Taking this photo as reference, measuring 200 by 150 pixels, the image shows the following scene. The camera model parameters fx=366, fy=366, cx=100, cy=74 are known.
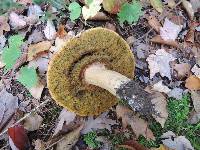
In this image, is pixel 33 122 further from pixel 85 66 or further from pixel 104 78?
pixel 104 78

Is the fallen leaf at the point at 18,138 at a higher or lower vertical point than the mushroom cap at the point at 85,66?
lower

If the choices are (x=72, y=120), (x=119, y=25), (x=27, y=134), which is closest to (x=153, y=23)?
(x=119, y=25)

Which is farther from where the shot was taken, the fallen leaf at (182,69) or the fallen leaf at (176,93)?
the fallen leaf at (182,69)

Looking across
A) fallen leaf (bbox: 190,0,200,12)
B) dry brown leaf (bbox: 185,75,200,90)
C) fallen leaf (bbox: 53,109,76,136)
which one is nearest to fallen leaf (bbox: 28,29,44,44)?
fallen leaf (bbox: 53,109,76,136)

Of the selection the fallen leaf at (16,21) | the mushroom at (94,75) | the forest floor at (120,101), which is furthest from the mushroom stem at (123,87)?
the fallen leaf at (16,21)

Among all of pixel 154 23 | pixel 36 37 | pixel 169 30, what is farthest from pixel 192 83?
Answer: pixel 36 37

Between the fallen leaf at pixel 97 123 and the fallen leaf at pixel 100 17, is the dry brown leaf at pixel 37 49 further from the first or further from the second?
the fallen leaf at pixel 97 123

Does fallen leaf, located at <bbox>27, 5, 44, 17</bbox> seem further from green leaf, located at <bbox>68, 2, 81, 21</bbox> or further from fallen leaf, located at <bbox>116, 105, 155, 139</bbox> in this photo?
fallen leaf, located at <bbox>116, 105, 155, 139</bbox>
